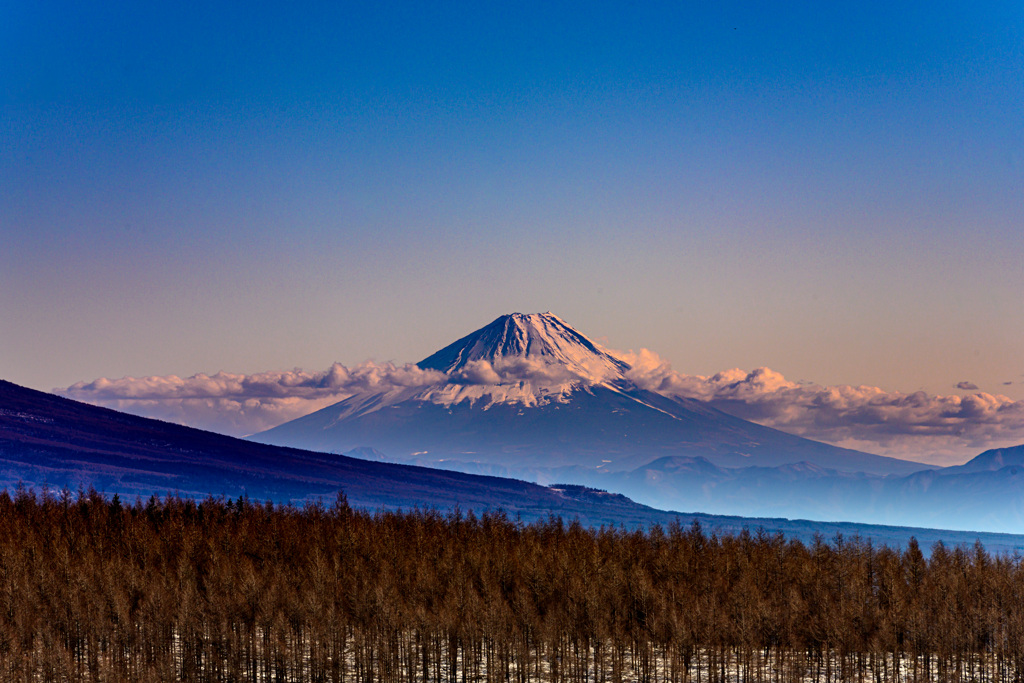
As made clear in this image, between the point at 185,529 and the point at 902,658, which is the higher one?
the point at 185,529

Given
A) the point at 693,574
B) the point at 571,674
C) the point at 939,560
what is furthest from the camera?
the point at 939,560

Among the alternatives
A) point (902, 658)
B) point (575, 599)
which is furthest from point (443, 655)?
point (902, 658)

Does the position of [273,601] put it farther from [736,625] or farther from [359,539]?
[736,625]

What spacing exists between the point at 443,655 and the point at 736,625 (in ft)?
48.4

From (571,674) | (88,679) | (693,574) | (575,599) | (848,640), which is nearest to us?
(88,679)

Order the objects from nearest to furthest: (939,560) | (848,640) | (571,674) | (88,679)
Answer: (88,679) < (571,674) < (848,640) < (939,560)

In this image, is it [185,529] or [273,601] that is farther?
[185,529]

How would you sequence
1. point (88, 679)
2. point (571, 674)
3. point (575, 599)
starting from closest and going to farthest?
point (88, 679) → point (571, 674) → point (575, 599)

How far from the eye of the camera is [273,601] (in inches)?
1923

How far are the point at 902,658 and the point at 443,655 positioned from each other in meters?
23.7

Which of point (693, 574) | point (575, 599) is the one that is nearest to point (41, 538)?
point (575, 599)

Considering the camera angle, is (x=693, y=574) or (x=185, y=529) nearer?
(x=693, y=574)

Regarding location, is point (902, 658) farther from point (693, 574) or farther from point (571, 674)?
point (571, 674)

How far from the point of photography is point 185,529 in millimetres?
67375
